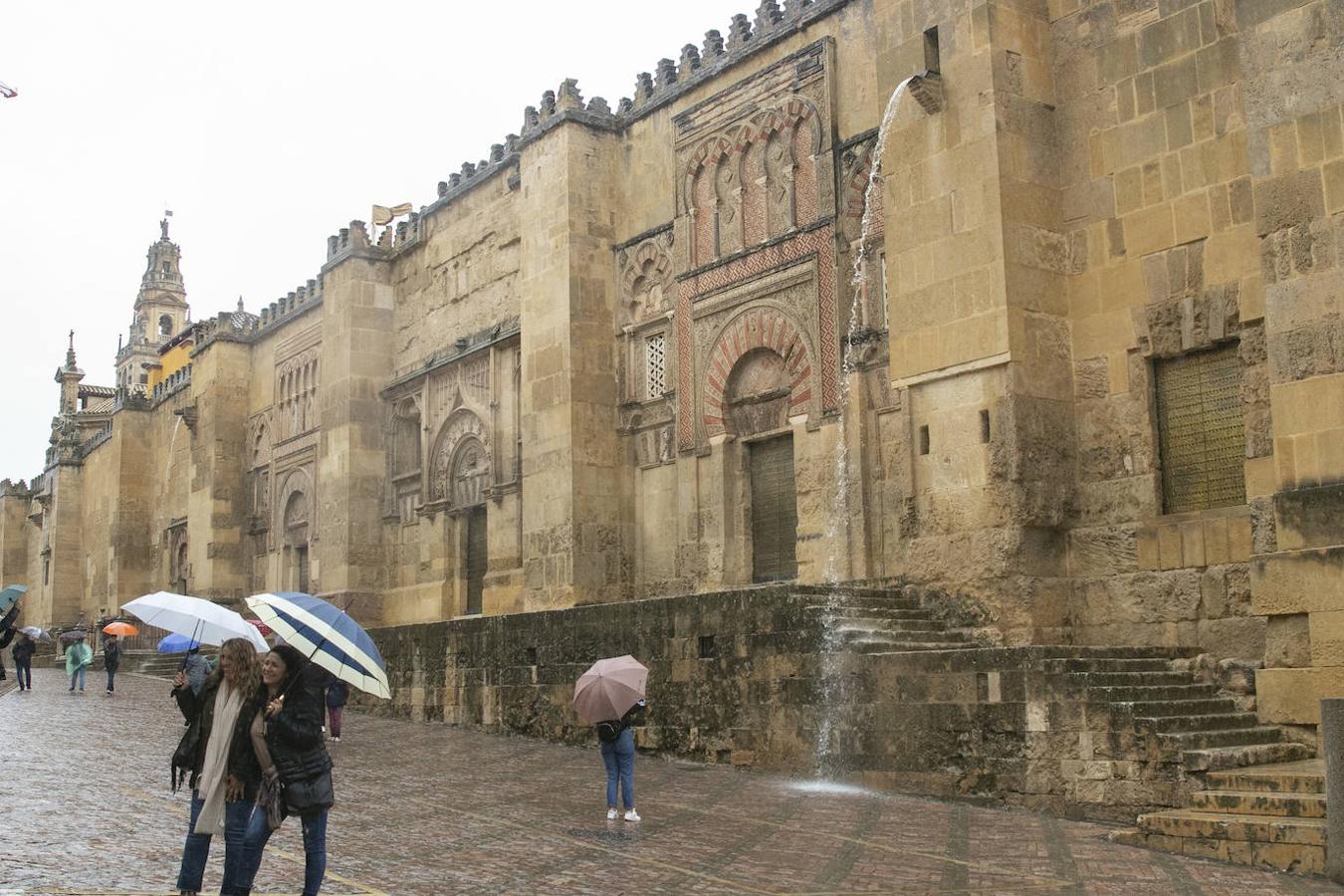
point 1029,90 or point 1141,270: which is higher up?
point 1029,90

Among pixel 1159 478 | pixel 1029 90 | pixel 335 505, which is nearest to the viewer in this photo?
pixel 1159 478

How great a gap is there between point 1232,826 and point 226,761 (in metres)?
5.22

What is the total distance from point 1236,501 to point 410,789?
666cm

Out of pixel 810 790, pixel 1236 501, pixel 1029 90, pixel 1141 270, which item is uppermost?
pixel 1029 90

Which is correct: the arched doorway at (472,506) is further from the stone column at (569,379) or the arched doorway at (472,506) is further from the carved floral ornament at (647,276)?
the carved floral ornament at (647,276)

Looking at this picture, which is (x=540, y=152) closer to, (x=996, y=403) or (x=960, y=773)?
(x=996, y=403)

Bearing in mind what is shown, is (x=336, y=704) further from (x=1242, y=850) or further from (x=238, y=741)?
(x=1242, y=850)

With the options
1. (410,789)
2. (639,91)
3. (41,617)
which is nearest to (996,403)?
(410,789)

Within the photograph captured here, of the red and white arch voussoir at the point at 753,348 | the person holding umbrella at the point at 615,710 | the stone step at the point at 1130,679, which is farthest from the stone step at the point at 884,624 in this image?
the red and white arch voussoir at the point at 753,348

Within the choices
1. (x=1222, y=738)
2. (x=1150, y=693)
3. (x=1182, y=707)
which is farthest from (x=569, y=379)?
(x=1222, y=738)

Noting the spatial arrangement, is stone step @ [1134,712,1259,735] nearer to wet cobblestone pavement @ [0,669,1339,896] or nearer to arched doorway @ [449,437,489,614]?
wet cobblestone pavement @ [0,669,1339,896]

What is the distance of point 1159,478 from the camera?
1114 cm

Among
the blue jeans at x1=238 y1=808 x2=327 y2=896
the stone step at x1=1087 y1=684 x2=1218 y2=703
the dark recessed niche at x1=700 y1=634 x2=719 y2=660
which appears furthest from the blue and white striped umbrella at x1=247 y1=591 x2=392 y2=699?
the dark recessed niche at x1=700 y1=634 x2=719 y2=660

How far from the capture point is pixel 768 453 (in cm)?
1559
